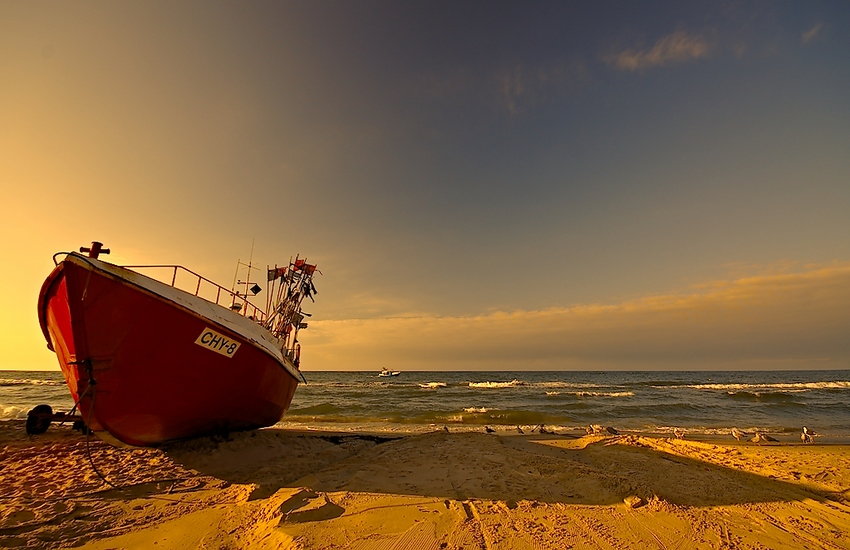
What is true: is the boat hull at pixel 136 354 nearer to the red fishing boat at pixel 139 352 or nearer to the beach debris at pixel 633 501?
the red fishing boat at pixel 139 352

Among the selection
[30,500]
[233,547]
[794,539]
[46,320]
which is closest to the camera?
[233,547]

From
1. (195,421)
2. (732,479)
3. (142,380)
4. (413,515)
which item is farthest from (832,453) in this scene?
(142,380)

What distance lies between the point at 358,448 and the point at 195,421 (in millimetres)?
5445

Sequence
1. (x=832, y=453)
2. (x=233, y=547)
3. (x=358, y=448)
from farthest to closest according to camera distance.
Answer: (x=358, y=448)
(x=832, y=453)
(x=233, y=547)

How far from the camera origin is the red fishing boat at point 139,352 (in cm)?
732

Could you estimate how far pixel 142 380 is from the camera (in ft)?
25.6

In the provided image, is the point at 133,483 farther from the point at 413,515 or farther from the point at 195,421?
the point at 413,515

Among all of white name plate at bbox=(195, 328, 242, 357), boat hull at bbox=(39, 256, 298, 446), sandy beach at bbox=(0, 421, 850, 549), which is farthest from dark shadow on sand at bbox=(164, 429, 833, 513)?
white name plate at bbox=(195, 328, 242, 357)

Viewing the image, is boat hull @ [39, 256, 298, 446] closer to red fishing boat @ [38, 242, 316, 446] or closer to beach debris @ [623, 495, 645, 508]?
red fishing boat @ [38, 242, 316, 446]

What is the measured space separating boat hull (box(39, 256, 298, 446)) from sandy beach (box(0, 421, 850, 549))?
1.42 meters

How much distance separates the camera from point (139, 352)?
767 cm

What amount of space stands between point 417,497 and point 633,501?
3892 mm

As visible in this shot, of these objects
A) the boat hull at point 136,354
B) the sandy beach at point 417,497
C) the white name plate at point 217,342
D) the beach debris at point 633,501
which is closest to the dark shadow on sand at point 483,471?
the sandy beach at point 417,497

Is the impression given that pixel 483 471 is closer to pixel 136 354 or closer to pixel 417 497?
pixel 417 497
